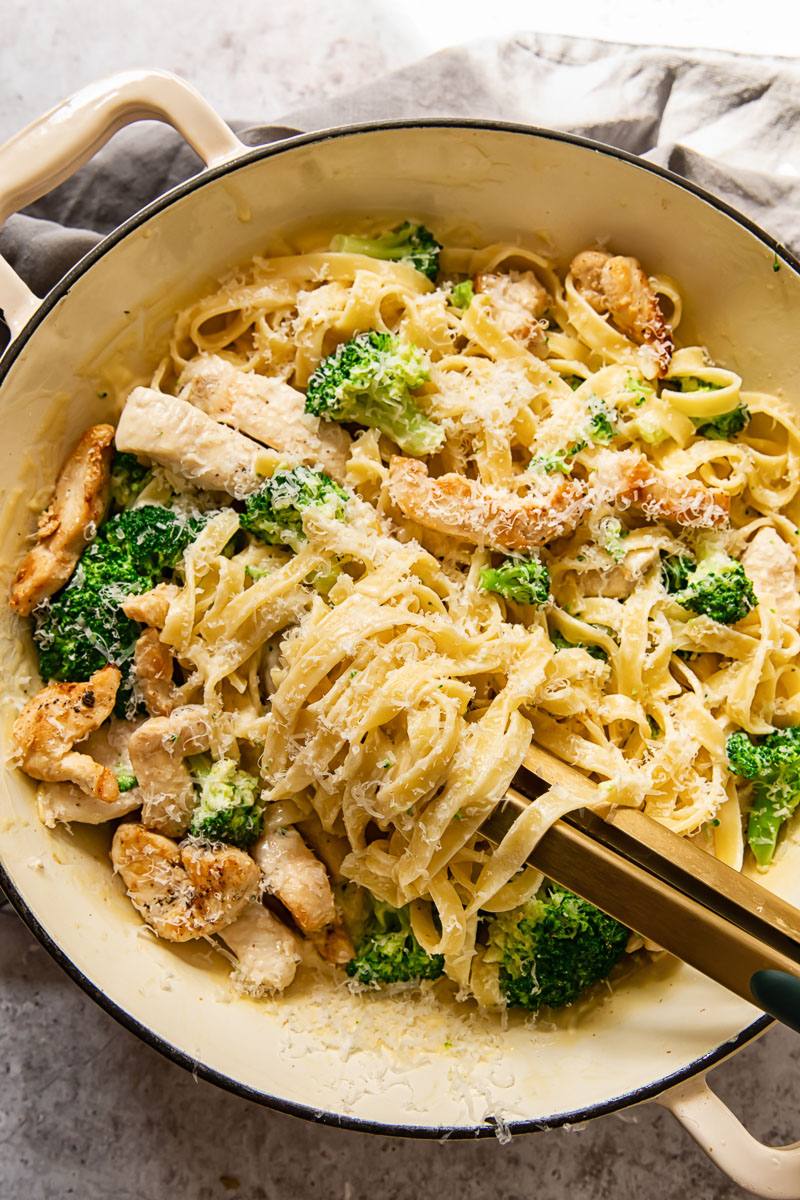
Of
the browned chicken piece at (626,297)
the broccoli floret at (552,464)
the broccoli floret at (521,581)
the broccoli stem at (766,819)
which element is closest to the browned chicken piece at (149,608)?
the broccoli floret at (521,581)

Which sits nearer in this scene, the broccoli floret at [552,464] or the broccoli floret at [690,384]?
the broccoli floret at [552,464]

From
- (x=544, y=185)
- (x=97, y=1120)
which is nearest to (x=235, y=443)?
(x=544, y=185)

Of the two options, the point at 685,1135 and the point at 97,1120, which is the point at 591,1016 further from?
the point at 97,1120

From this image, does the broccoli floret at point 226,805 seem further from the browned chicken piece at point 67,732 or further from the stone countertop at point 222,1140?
the stone countertop at point 222,1140

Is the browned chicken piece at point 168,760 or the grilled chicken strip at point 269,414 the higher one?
the grilled chicken strip at point 269,414

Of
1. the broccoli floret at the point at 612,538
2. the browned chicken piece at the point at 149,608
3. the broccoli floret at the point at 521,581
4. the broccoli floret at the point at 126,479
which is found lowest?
the browned chicken piece at the point at 149,608

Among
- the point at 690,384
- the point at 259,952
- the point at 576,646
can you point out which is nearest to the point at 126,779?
the point at 259,952

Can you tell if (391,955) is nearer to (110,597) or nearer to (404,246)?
(110,597)
